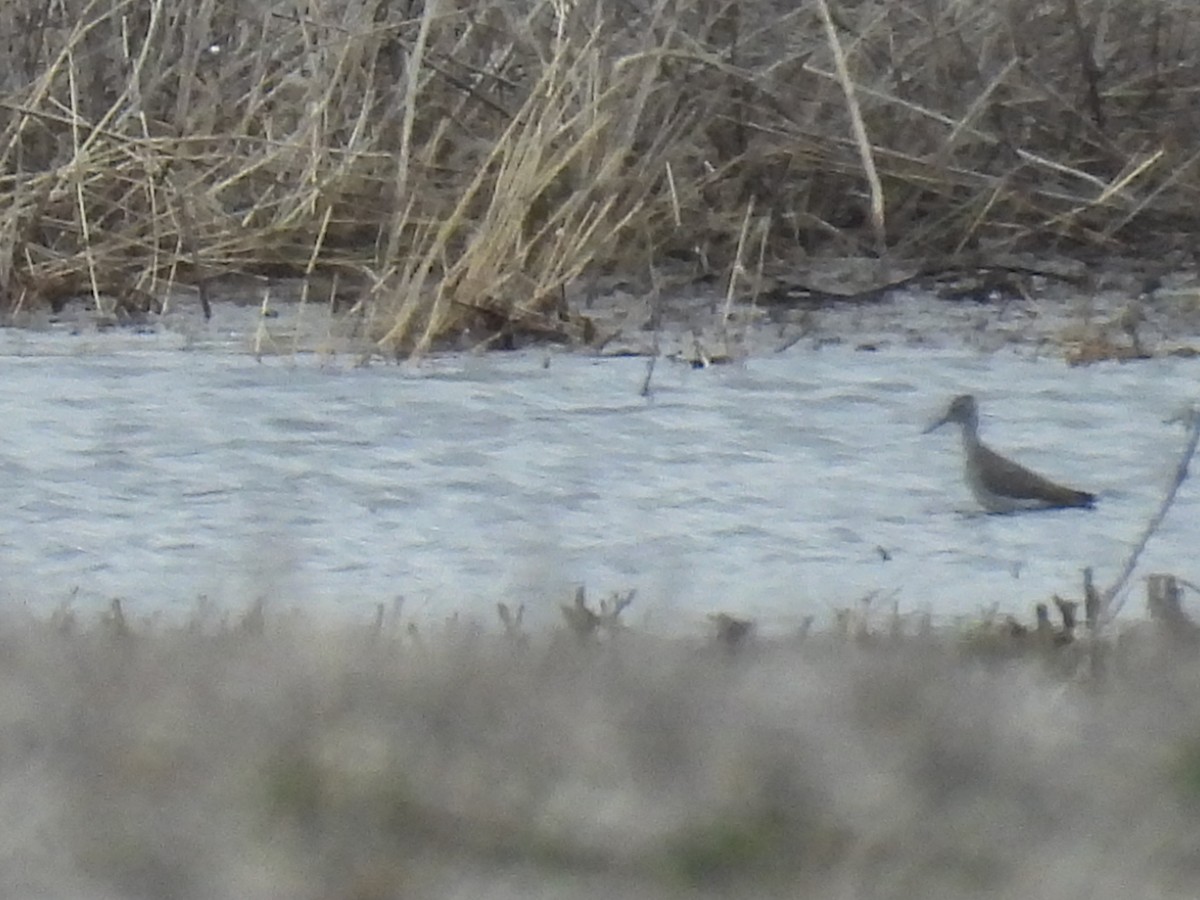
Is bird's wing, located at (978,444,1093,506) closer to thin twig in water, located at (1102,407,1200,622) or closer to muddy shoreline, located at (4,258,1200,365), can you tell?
thin twig in water, located at (1102,407,1200,622)

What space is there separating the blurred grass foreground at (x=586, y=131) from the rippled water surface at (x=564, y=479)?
2.28 ft

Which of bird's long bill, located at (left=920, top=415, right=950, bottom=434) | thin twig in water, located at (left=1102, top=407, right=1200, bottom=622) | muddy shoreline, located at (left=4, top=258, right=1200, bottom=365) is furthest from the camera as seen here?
muddy shoreline, located at (left=4, top=258, right=1200, bottom=365)

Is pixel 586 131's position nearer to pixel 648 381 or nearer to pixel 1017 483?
pixel 648 381

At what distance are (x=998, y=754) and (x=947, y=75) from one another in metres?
4.96

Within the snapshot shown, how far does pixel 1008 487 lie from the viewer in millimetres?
4055

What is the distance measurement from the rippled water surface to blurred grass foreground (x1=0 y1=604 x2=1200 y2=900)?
1.81 feet

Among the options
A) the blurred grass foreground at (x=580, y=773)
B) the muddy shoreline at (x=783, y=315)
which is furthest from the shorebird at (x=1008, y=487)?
the blurred grass foreground at (x=580, y=773)

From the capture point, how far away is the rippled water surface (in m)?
3.62

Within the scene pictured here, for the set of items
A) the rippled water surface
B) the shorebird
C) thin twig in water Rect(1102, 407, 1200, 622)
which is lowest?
the rippled water surface

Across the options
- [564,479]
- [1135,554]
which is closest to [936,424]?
[564,479]

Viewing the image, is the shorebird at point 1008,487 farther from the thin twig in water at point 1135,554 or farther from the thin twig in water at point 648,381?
the thin twig in water at point 648,381

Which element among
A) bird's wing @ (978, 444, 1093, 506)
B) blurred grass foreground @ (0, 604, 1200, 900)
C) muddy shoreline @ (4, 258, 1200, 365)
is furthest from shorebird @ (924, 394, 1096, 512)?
blurred grass foreground @ (0, 604, 1200, 900)

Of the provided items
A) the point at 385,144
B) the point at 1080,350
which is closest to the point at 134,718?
the point at 1080,350

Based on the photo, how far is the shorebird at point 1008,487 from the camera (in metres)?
Answer: 4.05
